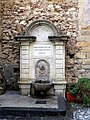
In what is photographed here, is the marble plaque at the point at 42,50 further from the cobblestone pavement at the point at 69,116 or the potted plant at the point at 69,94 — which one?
the cobblestone pavement at the point at 69,116

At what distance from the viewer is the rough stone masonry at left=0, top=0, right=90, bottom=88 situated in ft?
23.0

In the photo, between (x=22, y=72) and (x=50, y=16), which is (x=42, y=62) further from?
(x=50, y=16)

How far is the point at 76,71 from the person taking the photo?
701 centimetres

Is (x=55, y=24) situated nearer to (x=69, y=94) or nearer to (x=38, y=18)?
(x=38, y=18)

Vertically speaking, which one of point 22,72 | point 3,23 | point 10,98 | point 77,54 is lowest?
point 10,98

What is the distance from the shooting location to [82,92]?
6215 mm

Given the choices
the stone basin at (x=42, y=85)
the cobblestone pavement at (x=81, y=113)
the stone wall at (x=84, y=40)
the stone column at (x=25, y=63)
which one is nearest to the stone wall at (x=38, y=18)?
the stone wall at (x=84, y=40)

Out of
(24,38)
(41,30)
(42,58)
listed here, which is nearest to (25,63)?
(42,58)


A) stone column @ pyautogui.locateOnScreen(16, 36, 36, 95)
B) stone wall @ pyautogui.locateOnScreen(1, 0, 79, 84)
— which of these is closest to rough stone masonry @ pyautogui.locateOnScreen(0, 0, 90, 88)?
stone wall @ pyautogui.locateOnScreen(1, 0, 79, 84)

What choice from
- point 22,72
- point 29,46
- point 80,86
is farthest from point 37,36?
point 80,86

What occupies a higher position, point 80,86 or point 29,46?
point 29,46

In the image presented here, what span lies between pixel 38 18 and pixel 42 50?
0.92 meters

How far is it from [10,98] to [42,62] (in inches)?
48.2

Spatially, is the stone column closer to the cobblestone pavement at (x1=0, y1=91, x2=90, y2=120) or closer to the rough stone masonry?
the rough stone masonry
